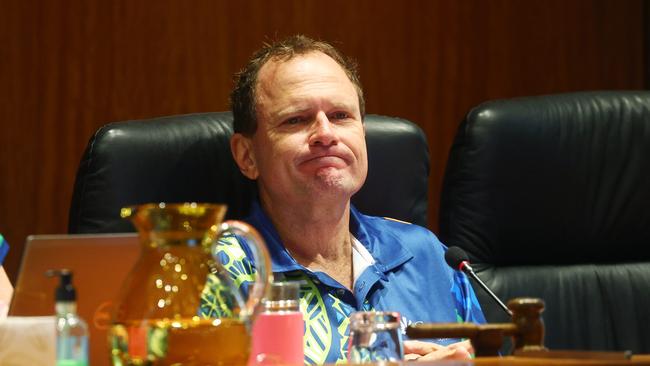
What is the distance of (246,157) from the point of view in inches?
90.4

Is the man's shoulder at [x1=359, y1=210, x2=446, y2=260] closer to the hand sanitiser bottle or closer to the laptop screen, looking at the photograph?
the laptop screen

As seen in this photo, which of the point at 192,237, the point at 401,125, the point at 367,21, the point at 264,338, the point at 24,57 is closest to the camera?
the point at 192,237

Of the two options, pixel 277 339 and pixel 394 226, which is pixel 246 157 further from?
pixel 277 339

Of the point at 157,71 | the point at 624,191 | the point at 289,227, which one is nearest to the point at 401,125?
the point at 289,227

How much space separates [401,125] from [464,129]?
148 mm

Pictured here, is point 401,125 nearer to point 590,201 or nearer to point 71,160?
point 590,201

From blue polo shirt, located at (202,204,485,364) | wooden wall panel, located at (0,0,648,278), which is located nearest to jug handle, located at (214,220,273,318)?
blue polo shirt, located at (202,204,485,364)

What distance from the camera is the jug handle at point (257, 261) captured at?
1076 mm

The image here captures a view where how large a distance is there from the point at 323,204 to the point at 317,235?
7cm

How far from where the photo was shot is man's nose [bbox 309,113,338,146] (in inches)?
85.0

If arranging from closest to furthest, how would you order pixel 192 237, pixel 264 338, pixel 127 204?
pixel 192 237, pixel 264 338, pixel 127 204

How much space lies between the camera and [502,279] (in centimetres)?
246

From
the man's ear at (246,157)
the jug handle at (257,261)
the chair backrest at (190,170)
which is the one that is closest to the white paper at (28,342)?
the jug handle at (257,261)

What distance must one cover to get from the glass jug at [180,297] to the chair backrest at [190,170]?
3.59 ft
